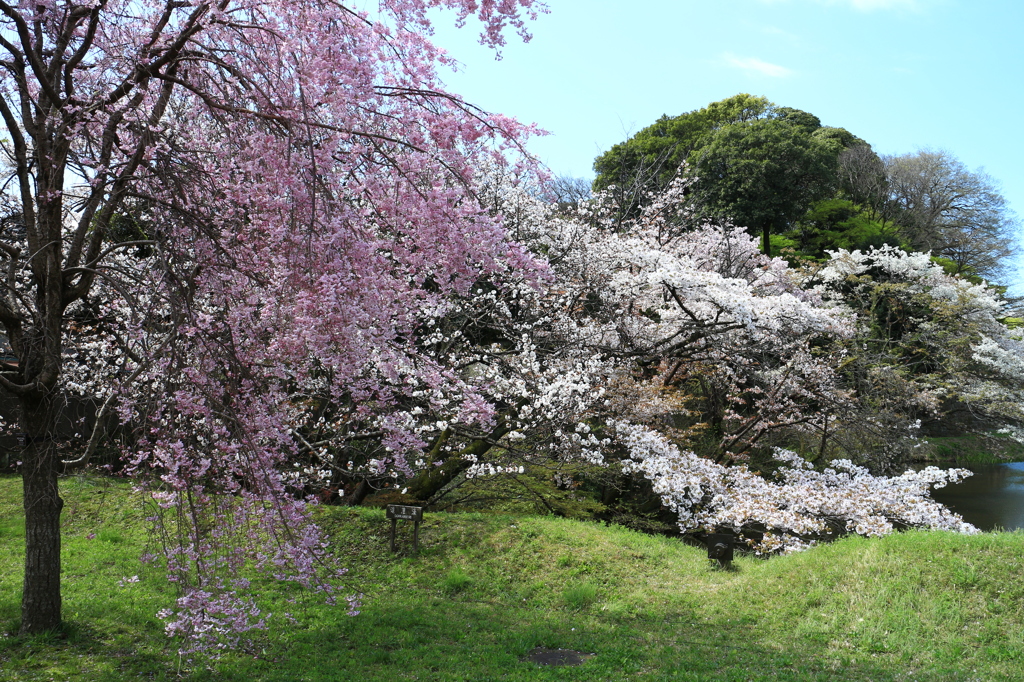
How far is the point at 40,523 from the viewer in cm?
555

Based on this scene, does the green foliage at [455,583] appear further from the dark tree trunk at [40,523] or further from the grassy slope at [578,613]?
the dark tree trunk at [40,523]

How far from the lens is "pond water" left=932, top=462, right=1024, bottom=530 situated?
1386 cm

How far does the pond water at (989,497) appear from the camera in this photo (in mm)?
13855

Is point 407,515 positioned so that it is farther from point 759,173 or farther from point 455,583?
point 759,173

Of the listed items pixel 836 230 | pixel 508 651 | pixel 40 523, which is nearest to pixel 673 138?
pixel 836 230

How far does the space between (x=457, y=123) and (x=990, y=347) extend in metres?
18.0

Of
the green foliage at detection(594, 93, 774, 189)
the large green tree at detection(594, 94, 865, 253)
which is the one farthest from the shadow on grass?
the green foliage at detection(594, 93, 774, 189)

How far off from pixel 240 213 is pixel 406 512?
4.86 metres

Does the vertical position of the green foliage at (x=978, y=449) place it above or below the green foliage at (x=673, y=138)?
below

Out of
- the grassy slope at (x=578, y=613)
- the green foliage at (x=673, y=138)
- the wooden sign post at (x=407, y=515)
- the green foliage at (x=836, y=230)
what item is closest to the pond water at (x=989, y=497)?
the grassy slope at (x=578, y=613)

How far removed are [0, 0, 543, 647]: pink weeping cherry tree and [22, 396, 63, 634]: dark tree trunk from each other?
2 cm

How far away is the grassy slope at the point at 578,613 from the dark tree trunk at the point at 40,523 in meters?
0.23

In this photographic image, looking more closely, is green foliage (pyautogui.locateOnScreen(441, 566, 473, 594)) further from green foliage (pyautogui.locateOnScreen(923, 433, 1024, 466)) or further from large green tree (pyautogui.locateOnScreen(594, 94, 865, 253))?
green foliage (pyautogui.locateOnScreen(923, 433, 1024, 466))

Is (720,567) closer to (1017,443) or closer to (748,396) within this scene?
(748,396)
